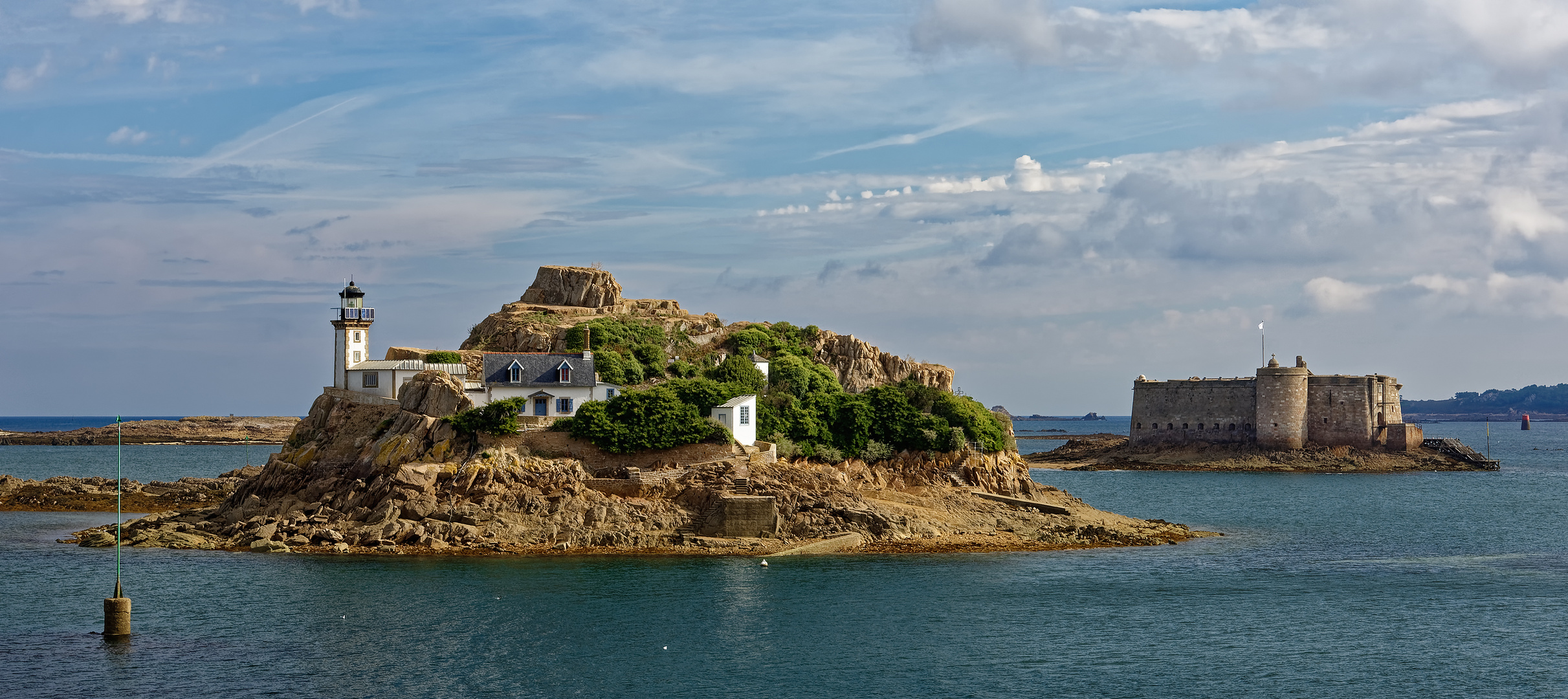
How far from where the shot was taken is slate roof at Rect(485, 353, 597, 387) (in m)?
60.0

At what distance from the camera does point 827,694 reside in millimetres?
32375

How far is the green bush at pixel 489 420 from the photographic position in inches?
2238

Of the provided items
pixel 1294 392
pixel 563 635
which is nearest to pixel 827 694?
pixel 563 635

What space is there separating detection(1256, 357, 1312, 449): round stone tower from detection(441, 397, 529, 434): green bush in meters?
73.4

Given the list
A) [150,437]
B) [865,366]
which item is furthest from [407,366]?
[150,437]

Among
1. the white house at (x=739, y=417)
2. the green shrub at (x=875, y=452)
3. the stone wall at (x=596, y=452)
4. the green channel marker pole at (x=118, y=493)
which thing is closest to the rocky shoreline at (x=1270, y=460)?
the green shrub at (x=875, y=452)

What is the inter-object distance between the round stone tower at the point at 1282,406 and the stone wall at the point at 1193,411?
5.30ft

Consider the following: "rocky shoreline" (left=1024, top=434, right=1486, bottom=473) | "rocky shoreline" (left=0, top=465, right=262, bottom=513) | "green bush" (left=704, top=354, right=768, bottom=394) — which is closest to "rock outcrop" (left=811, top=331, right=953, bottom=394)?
"green bush" (left=704, top=354, right=768, bottom=394)

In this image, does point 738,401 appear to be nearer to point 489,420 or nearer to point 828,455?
point 828,455

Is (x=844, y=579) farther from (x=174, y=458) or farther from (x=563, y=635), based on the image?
(x=174, y=458)

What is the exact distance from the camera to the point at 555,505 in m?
53.4

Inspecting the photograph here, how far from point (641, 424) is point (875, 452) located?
11.9m

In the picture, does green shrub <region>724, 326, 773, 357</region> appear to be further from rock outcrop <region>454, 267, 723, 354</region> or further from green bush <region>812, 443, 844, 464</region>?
green bush <region>812, 443, 844, 464</region>

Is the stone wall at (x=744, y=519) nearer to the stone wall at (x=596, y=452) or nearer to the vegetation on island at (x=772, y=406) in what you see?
the stone wall at (x=596, y=452)
